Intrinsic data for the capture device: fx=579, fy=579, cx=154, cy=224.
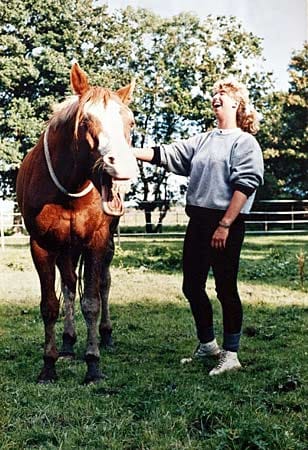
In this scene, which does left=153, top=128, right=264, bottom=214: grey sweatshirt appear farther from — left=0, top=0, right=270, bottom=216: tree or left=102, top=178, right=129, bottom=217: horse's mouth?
left=0, top=0, right=270, bottom=216: tree

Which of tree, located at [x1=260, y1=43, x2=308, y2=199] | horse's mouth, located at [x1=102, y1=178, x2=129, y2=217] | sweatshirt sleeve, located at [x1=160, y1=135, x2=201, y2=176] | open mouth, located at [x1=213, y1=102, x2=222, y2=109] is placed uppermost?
tree, located at [x1=260, y1=43, x2=308, y2=199]

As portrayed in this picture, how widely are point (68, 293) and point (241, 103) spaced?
68.6 inches

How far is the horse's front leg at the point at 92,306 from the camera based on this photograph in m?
3.24

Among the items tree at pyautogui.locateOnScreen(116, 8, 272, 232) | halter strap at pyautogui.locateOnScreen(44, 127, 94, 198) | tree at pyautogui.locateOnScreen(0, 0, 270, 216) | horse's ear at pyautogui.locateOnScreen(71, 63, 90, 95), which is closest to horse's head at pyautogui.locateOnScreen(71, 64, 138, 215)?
horse's ear at pyautogui.locateOnScreen(71, 63, 90, 95)

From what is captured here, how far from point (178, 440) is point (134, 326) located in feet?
8.28

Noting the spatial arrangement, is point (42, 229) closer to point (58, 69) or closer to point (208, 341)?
point (208, 341)

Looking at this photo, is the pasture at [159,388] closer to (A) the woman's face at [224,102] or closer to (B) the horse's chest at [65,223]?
(B) the horse's chest at [65,223]

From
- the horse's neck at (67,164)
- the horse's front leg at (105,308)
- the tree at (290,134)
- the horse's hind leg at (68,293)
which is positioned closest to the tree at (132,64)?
the tree at (290,134)

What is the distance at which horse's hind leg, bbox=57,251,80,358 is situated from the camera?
363 centimetres

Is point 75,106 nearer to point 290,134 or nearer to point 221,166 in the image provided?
point 221,166

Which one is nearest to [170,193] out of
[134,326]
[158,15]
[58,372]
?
[158,15]

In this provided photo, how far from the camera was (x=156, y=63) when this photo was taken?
2017 cm

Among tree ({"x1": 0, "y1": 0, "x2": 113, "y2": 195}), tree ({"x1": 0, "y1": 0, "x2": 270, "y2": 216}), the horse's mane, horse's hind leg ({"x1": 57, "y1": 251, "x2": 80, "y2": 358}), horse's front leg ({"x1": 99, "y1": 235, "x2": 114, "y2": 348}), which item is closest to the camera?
the horse's mane

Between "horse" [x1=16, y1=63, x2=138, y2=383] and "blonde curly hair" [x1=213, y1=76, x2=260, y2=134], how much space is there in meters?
0.57
